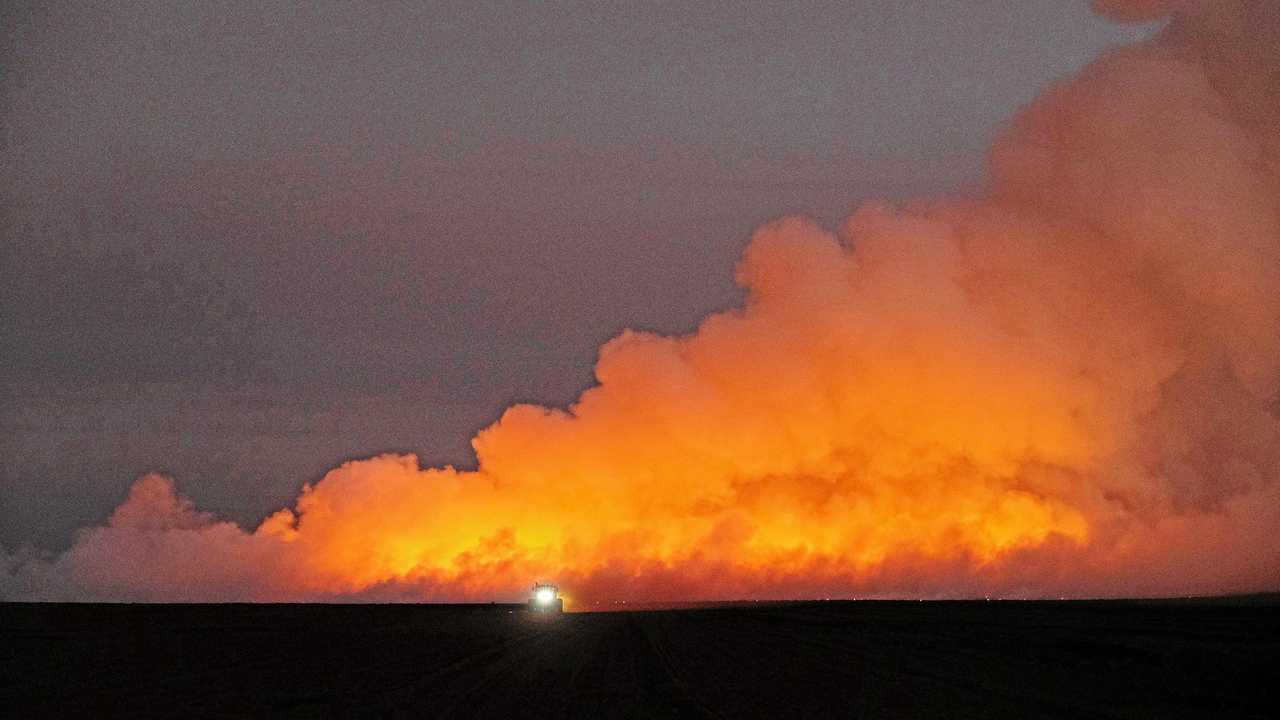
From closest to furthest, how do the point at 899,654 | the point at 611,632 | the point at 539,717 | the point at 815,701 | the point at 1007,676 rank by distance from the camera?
the point at 539,717
the point at 815,701
the point at 1007,676
the point at 899,654
the point at 611,632

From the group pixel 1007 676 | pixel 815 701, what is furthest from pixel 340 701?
pixel 1007 676

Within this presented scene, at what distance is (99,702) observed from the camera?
32781 millimetres

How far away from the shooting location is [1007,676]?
37.7m

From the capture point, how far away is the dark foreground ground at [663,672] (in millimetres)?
30125

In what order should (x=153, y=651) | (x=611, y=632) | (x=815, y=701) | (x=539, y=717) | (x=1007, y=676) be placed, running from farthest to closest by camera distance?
(x=611, y=632)
(x=153, y=651)
(x=1007, y=676)
(x=815, y=701)
(x=539, y=717)

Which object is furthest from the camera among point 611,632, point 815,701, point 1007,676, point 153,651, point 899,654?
point 611,632

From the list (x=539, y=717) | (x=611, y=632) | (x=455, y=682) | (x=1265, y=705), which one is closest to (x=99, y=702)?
(x=455, y=682)

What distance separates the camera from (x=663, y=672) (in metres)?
40.0

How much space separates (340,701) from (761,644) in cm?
2692

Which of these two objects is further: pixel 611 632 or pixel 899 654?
pixel 611 632

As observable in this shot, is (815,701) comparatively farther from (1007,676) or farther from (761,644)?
(761,644)

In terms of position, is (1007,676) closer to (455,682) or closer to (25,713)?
(455,682)

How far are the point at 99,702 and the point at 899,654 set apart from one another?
27.6 metres

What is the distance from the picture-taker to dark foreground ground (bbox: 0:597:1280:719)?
30.1m
